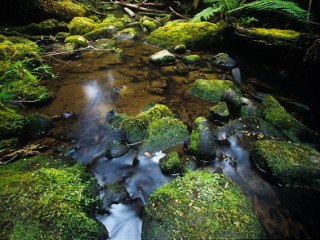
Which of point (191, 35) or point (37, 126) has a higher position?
point (191, 35)

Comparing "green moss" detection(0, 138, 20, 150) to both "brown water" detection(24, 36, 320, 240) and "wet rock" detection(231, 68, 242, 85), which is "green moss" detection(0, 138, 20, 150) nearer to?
"brown water" detection(24, 36, 320, 240)

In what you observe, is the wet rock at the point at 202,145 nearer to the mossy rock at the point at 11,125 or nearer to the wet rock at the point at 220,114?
the wet rock at the point at 220,114

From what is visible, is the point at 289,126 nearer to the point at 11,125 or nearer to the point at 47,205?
the point at 47,205

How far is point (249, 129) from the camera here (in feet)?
11.3

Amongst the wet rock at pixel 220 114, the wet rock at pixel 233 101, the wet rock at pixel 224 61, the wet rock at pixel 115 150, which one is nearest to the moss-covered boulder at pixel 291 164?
the wet rock at pixel 220 114

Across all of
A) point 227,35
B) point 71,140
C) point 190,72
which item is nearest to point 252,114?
point 190,72

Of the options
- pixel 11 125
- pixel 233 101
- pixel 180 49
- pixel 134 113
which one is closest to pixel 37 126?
pixel 11 125

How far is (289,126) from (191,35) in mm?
4600

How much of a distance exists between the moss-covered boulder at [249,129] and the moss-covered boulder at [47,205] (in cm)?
198

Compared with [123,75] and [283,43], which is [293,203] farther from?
[123,75]

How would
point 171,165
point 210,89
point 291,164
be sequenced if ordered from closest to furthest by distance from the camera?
point 291,164, point 171,165, point 210,89

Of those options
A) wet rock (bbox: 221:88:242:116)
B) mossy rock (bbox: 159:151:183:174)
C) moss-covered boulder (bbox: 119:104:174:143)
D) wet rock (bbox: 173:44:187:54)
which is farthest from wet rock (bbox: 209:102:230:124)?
wet rock (bbox: 173:44:187:54)

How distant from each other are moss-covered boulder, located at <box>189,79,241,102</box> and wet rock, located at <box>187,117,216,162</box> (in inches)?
55.6

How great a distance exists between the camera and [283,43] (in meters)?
4.60
